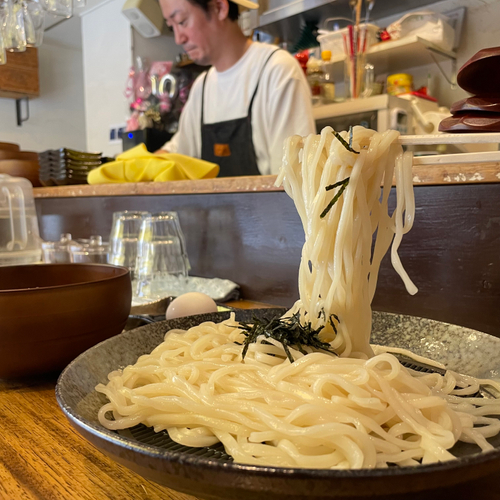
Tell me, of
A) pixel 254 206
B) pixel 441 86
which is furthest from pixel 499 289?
pixel 441 86

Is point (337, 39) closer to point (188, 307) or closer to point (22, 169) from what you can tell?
point (22, 169)

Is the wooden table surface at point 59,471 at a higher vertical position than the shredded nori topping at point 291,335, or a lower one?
lower

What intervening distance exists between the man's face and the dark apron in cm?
45

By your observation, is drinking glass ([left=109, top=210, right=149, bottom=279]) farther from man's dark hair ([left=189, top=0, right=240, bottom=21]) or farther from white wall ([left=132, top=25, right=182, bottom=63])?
white wall ([left=132, top=25, right=182, bottom=63])

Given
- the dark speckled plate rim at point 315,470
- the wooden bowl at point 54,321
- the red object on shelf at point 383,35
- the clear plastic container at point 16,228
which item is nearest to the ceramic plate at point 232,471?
the dark speckled plate rim at point 315,470

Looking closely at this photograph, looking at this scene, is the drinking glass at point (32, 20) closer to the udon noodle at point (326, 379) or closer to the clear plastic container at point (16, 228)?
the clear plastic container at point (16, 228)

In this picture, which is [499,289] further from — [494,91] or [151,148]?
[151,148]

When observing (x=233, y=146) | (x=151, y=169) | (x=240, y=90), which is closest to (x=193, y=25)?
(x=240, y=90)

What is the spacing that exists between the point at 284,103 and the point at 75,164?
4.40 feet

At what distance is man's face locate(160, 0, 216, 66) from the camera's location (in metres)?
3.13

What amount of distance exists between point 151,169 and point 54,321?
1377mm

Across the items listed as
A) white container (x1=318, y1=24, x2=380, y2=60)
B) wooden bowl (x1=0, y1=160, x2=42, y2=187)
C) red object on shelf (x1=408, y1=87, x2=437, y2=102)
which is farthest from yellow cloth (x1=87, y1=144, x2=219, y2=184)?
red object on shelf (x1=408, y1=87, x2=437, y2=102)

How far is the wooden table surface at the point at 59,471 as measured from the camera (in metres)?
0.55

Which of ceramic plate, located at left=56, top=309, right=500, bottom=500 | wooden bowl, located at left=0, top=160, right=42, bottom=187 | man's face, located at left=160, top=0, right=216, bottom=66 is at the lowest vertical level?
ceramic plate, located at left=56, top=309, right=500, bottom=500
